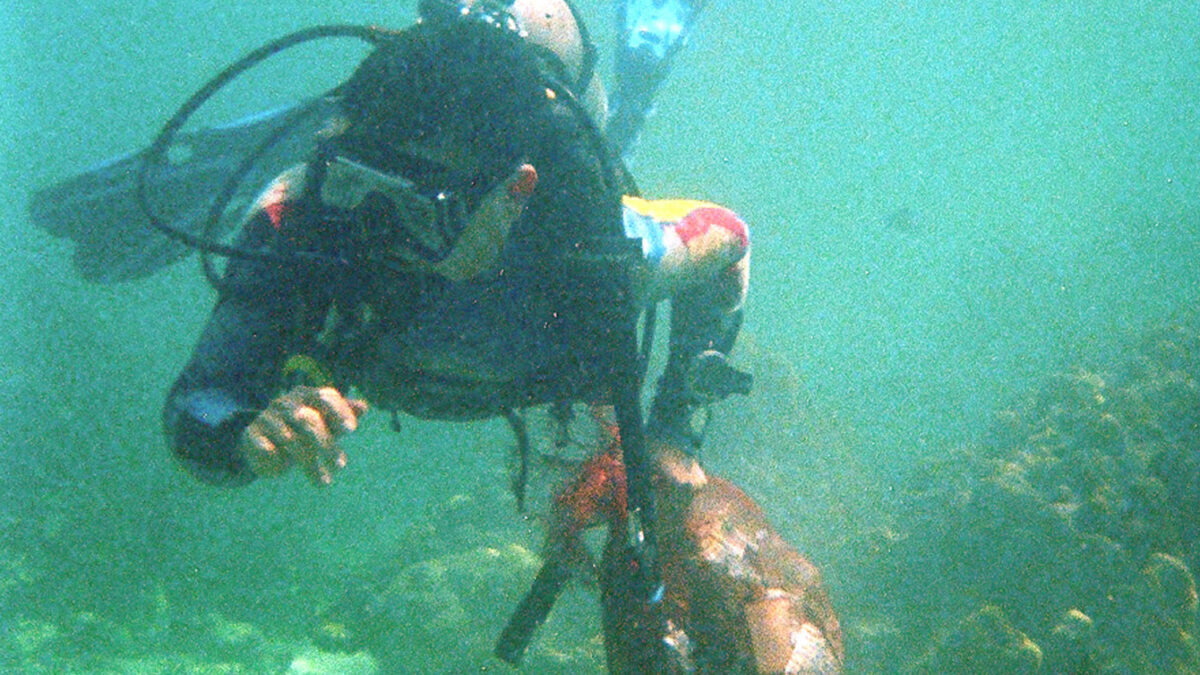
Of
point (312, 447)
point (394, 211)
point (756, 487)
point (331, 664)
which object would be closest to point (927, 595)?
point (756, 487)

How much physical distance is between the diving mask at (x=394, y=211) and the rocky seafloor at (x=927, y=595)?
5884 millimetres

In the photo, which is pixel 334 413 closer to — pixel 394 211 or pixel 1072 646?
pixel 394 211

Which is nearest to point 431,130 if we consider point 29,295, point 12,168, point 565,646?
point 565,646

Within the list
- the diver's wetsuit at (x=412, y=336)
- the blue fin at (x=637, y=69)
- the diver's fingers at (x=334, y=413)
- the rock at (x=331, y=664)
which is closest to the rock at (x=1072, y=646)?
the diver's wetsuit at (x=412, y=336)

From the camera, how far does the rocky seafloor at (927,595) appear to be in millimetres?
6586

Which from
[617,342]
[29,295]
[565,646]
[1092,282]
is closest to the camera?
[617,342]

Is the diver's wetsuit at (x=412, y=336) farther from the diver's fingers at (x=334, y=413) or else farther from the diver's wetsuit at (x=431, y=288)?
the diver's fingers at (x=334, y=413)

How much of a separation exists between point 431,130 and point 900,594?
8859 mm

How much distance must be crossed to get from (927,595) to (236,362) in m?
8.86

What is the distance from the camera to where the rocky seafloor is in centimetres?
659

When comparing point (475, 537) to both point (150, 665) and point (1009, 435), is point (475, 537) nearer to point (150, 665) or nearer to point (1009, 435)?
point (150, 665)

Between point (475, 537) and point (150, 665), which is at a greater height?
point (475, 537)

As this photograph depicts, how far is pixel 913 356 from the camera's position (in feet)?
93.7

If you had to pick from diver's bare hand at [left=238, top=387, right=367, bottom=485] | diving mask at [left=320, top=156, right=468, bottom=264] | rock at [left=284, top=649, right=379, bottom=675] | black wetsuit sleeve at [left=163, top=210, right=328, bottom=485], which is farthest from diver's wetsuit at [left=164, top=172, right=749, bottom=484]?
rock at [left=284, top=649, right=379, bottom=675]
